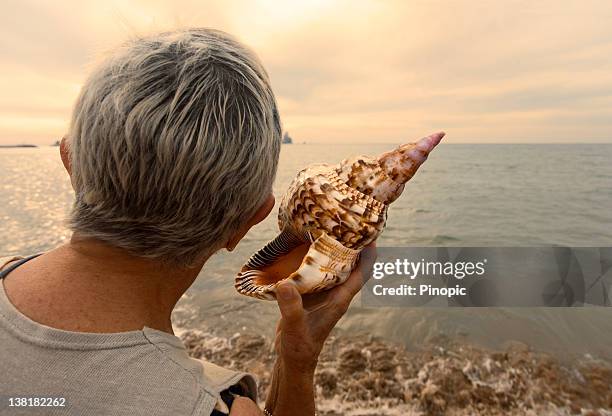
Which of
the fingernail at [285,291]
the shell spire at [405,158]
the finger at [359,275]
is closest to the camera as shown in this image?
the fingernail at [285,291]

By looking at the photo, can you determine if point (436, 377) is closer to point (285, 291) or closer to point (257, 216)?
point (285, 291)

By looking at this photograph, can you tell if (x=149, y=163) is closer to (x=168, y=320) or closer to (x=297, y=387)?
(x=168, y=320)

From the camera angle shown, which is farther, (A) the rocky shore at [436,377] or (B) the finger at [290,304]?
(A) the rocky shore at [436,377]

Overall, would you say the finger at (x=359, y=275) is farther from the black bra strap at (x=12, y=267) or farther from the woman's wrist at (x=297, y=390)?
the black bra strap at (x=12, y=267)

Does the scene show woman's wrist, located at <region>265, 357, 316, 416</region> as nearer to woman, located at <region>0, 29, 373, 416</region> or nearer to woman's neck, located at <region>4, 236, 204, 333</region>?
woman, located at <region>0, 29, 373, 416</region>

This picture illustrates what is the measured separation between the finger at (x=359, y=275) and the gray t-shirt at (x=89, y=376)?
112 centimetres

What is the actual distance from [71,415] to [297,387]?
0.89 meters

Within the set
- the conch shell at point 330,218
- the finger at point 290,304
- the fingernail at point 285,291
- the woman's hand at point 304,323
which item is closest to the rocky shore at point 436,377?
the conch shell at point 330,218

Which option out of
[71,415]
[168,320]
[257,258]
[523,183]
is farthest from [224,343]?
[523,183]

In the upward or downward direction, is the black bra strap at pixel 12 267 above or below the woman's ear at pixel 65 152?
below

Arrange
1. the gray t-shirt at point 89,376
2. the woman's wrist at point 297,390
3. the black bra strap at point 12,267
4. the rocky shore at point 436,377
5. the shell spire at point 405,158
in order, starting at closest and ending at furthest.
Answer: the gray t-shirt at point 89,376
the black bra strap at point 12,267
the woman's wrist at point 297,390
the shell spire at point 405,158
the rocky shore at point 436,377

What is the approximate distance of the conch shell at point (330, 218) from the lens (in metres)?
2.13

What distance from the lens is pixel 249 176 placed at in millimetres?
1048

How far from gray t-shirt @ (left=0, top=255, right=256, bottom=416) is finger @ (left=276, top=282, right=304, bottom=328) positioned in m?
0.50
